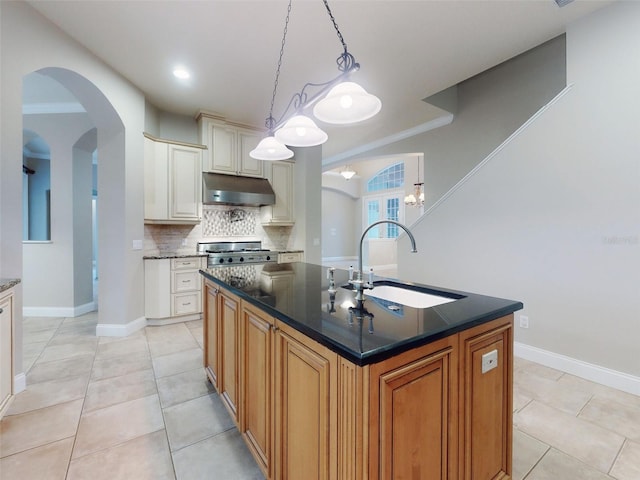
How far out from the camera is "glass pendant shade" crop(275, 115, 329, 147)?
6.47ft

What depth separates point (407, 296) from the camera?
5.70 feet

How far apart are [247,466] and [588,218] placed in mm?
3084

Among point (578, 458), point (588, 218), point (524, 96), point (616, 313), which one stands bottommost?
point (578, 458)

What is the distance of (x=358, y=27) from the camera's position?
2.48 metres

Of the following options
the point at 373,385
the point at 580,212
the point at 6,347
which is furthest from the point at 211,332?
the point at 580,212

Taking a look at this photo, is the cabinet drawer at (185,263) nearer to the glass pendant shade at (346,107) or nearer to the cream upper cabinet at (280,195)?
the cream upper cabinet at (280,195)

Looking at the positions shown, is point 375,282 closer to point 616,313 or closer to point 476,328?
point 476,328

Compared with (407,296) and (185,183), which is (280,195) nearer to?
(185,183)

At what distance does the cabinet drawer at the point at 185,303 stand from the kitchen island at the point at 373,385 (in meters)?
2.63

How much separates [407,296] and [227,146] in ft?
12.3

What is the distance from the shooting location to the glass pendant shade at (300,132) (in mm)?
1971

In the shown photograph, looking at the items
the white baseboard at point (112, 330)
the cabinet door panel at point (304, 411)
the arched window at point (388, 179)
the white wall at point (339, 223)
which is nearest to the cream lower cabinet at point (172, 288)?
the white baseboard at point (112, 330)

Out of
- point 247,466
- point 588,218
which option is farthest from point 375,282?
point 588,218

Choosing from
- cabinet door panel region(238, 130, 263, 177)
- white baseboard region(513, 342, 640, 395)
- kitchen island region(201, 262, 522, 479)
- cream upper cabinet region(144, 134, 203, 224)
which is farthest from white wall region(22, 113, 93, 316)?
white baseboard region(513, 342, 640, 395)
